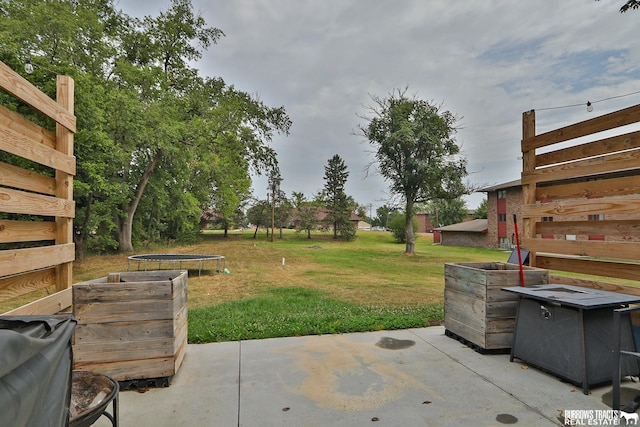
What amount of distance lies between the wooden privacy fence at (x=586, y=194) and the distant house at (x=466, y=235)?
26.6m

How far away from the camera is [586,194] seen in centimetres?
357

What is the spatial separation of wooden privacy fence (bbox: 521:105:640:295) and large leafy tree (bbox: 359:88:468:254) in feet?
46.1

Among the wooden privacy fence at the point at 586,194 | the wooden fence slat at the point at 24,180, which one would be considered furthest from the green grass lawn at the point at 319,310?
the wooden fence slat at the point at 24,180

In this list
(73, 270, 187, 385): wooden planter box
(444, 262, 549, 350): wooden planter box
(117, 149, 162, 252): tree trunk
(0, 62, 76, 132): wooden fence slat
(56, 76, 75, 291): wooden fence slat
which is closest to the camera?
(0, 62, 76, 132): wooden fence slat

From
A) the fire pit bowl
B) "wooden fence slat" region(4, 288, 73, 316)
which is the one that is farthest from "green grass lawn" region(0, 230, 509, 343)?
the fire pit bowl

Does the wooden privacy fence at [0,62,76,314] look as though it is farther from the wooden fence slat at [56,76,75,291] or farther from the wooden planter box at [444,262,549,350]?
the wooden planter box at [444,262,549,350]

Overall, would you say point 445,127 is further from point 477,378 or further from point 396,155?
point 477,378

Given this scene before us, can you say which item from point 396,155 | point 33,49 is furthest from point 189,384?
point 396,155

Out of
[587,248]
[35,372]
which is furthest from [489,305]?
[35,372]

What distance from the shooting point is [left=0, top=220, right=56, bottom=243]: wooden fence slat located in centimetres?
213

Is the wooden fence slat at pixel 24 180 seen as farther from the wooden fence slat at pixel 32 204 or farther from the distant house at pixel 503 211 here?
the distant house at pixel 503 211

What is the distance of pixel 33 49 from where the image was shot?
1037 cm

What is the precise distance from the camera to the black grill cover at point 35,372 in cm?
85

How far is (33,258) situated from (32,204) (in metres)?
0.40
